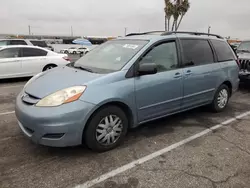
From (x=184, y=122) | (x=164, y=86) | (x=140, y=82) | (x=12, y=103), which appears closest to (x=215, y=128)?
(x=184, y=122)

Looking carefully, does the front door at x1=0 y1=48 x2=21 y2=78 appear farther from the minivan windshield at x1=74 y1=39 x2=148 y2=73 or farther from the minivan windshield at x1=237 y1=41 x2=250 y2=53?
the minivan windshield at x1=237 y1=41 x2=250 y2=53

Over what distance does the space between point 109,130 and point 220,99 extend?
3.02 metres

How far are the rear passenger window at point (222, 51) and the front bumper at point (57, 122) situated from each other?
331 centimetres

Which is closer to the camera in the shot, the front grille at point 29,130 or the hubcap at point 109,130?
the front grille at point 29,130

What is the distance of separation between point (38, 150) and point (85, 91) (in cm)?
116

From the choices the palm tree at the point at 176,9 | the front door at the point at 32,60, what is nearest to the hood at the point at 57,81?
the front door at the point at 32,60

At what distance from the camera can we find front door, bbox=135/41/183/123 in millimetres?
3586

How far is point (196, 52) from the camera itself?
450cm

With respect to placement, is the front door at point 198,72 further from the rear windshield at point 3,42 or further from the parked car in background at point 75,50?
the parked car in background at point 75,50

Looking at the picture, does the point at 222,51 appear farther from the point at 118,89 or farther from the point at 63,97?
the point at 63,97

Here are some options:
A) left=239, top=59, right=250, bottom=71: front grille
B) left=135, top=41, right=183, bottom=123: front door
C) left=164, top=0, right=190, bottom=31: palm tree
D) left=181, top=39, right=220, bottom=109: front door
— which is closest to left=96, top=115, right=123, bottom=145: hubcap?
left=135, top=41, right=183, bottom=123: front door

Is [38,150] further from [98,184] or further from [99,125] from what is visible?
[98,184]

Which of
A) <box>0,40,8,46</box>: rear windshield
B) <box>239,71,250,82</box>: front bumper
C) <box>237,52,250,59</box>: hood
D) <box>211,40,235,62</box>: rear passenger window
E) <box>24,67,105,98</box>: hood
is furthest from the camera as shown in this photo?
<box>0,40,8,46</box>: rear windshield

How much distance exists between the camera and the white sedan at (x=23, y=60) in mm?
8570
